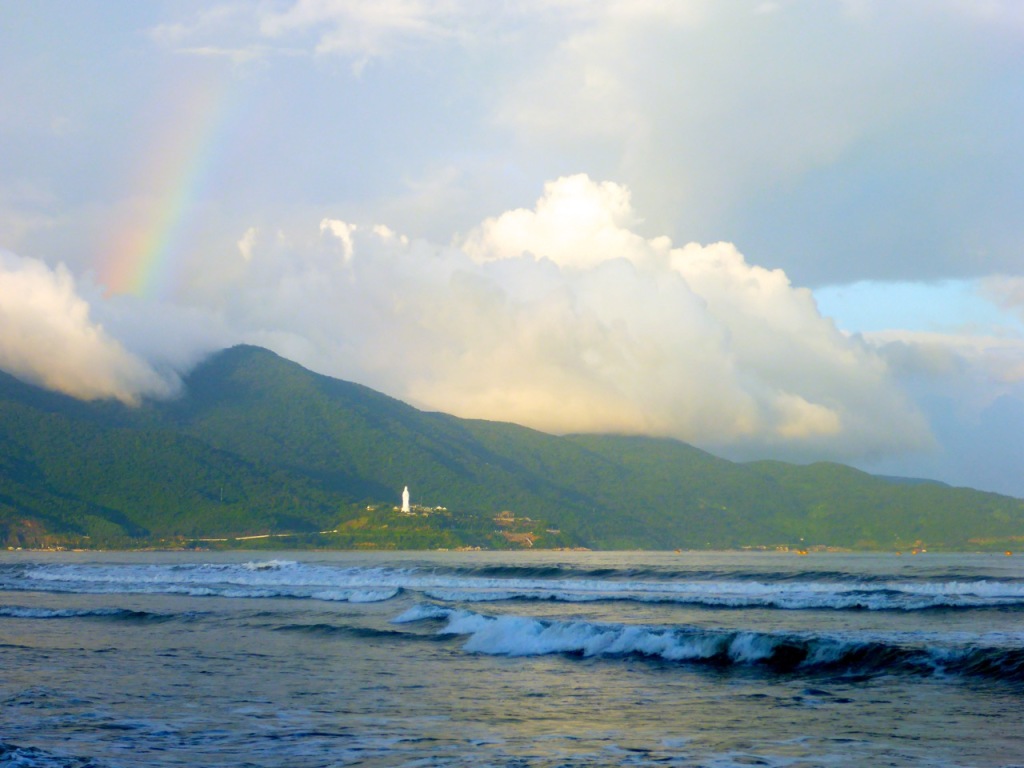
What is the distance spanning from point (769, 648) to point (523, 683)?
685 centimetres

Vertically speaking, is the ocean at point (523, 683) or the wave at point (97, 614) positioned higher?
the ocean at point (523, 683)

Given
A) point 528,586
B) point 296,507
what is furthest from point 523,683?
point 296,507

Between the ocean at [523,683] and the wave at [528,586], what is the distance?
2.09 ft

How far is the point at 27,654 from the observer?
25875mm

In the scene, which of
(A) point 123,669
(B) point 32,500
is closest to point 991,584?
(A) point 123,669

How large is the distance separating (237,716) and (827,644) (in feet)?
47.1

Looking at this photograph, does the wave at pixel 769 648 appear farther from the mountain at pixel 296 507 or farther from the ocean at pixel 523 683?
the mountain at pixel 296 507

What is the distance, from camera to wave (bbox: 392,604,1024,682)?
22.3 meters

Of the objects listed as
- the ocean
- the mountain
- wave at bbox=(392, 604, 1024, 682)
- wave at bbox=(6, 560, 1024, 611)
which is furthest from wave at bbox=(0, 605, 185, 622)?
the mountain

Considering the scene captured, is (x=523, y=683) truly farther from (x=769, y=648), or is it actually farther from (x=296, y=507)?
(x=296, y=507)

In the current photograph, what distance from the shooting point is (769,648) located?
24734 millimetres

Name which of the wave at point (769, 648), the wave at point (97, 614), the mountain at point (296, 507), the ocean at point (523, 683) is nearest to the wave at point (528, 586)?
the ocean at point (523, 683)

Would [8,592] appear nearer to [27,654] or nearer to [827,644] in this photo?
[27,654]

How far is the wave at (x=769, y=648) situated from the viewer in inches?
878
